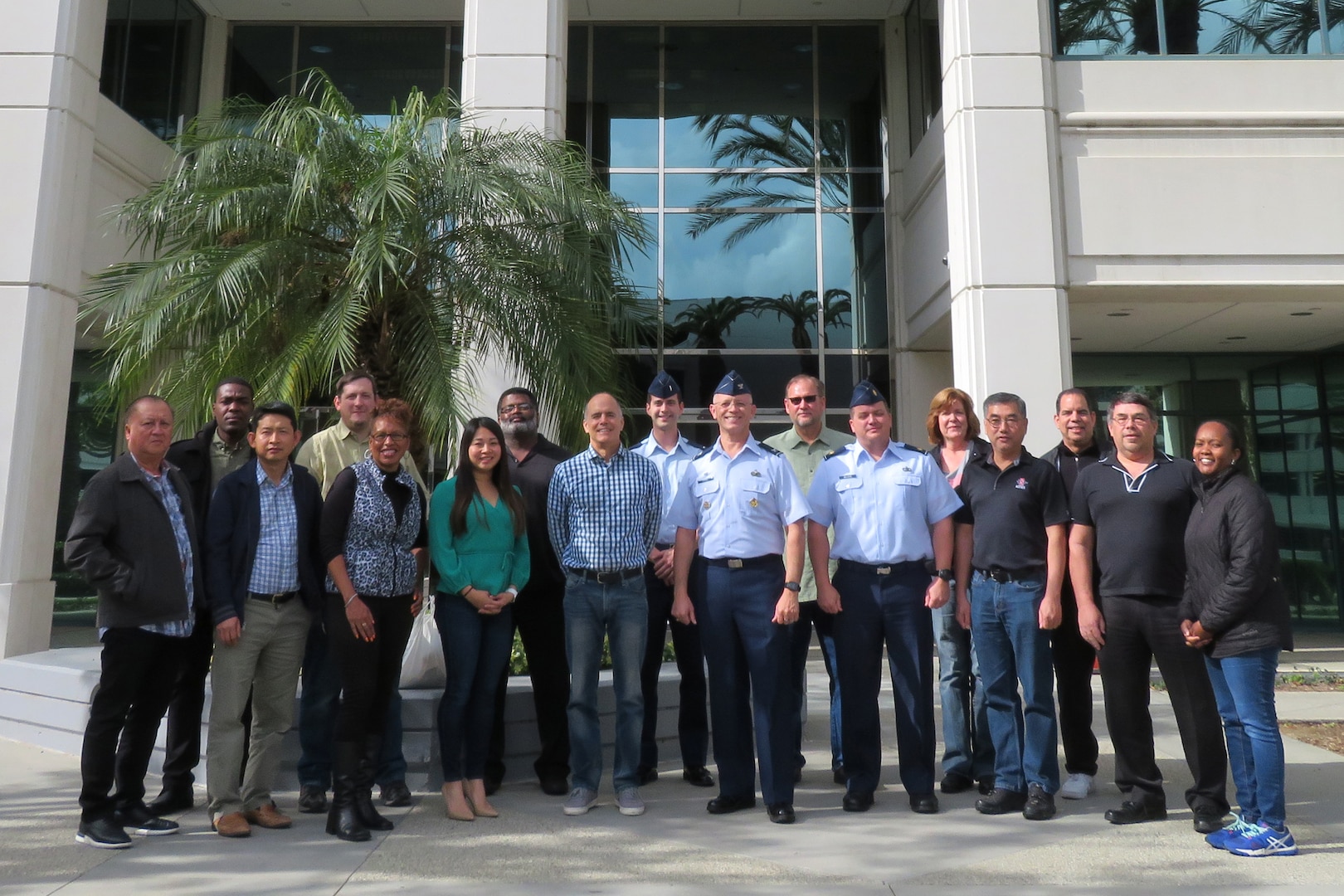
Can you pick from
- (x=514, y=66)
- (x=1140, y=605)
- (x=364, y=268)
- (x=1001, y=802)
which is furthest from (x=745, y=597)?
(x=514, y=66)

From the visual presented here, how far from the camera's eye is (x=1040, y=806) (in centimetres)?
488

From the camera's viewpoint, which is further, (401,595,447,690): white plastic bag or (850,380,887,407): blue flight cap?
(401,595,447,690): white plastic bag

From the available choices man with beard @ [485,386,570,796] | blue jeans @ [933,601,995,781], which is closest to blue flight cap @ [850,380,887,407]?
blue jeans @ [933,601,995,781]

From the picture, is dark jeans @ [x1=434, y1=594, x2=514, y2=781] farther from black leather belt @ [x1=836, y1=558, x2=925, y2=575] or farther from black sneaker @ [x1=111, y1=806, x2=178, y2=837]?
black leather belt @ [x1=836, y1=558, x2=925, y2=575]

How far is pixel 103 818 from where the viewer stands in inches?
175

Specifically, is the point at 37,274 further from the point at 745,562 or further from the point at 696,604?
the point at 745,562

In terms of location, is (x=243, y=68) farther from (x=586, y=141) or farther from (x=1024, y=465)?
(x=1024, y=465)

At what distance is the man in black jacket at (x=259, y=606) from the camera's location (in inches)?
181

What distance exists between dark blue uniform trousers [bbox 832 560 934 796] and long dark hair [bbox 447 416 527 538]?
1749 millimetres

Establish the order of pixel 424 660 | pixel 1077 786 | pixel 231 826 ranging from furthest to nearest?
1. pixel 424 660
2. pixel 1077 786
3. pixel 231 826

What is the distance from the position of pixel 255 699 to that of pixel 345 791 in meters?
0.66

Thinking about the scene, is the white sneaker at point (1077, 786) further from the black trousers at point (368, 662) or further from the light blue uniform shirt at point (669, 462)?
the black trousers at point (368, 662)

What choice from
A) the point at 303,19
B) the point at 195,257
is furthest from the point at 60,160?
→ the point at 303,19

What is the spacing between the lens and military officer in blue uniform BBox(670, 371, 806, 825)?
16.2 ft
